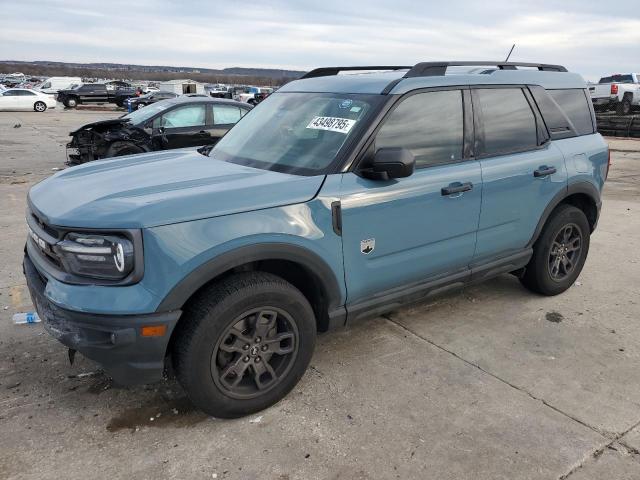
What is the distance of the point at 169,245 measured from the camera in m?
2.39

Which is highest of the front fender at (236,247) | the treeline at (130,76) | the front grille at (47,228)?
the treeline at (130,76)

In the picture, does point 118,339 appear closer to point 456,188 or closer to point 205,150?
point 205,150

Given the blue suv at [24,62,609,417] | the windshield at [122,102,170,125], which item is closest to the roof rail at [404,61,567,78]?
the blue suv at [24,62,609,417]

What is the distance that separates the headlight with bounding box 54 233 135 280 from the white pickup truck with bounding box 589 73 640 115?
86.3ft

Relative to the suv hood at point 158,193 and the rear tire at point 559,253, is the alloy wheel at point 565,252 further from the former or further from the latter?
the suv hood at point 158,193

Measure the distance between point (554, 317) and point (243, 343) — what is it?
2.69 m

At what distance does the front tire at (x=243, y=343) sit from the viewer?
2561 millimetres

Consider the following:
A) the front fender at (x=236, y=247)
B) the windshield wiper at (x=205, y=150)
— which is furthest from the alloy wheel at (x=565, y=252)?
the windshield wiper at (x=205, y=150)

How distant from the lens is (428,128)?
337 cm

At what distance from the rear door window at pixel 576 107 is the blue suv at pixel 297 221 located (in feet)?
0.13

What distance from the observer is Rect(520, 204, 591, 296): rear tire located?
14.0 ft

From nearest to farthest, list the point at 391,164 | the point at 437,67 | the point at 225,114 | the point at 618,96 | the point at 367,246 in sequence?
the point at 391,164 → the point at 367,246 → the point at 437,67 → the point at 225,114 → the point at 618,96

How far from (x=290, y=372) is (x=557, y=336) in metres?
2.13

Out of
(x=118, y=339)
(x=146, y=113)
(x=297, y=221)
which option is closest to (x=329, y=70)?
(x=297, y=221)
